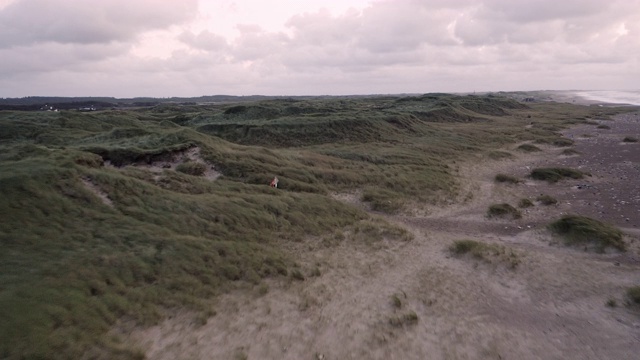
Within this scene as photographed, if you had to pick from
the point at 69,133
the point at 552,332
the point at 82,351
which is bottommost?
the point at 552,332

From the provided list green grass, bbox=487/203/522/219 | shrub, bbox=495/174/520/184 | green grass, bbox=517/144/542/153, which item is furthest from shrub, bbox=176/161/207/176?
green grass, bbox=517/144/542/153

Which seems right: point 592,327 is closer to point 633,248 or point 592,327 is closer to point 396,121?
point 633,248

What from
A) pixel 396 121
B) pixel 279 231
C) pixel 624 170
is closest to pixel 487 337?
pixel 279 231

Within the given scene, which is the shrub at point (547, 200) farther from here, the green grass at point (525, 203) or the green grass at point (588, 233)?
the green grass at point (588, 233)

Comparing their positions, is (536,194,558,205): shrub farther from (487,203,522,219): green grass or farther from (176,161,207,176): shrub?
(176,161,207,176): shrub

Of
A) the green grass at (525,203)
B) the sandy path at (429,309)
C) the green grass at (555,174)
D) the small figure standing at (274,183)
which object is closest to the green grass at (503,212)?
the green grass at (525,203)

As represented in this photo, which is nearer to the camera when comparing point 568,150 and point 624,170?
point 624,170

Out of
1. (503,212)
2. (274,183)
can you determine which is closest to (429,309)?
(503,212)
